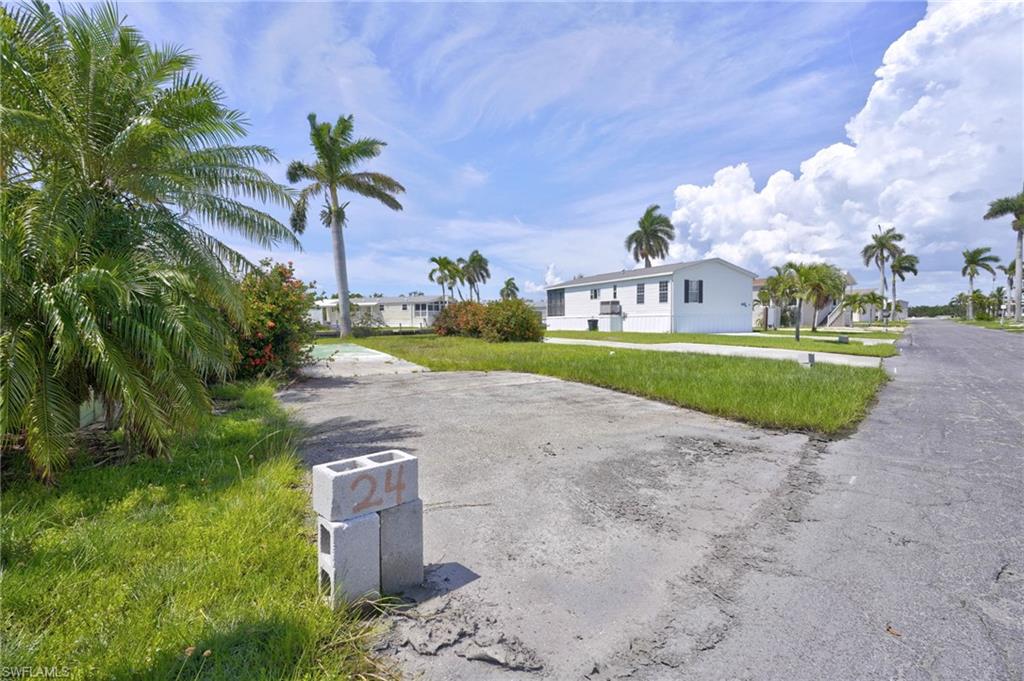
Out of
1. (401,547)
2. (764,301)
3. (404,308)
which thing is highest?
(404,308)

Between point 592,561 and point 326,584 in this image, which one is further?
point 592,561

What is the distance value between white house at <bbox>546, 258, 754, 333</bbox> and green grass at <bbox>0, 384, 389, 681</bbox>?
100 feet

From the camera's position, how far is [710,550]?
3.19 meters

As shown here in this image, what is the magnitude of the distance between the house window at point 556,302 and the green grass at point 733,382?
2843 centimetres

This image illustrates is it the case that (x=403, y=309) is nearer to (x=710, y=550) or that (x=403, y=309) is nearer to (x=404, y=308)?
(x=404, y=308)

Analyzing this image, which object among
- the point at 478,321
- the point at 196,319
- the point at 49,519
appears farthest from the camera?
the point at 478,321

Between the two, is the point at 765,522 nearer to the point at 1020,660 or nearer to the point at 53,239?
the point at 1020,660

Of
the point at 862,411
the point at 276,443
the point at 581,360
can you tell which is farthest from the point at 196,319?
the point at 581,360

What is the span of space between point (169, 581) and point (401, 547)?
128cm

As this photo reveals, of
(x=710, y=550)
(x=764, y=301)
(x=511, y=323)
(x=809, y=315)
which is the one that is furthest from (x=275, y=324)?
(x=809, y=315)

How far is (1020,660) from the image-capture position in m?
2.11

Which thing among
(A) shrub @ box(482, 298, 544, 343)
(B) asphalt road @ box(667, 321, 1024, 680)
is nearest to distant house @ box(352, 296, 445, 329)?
(A) shrub @ box(482, 298, 544, 343)

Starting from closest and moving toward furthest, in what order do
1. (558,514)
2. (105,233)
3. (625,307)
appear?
(558,514)
(105,233)
(625,307)

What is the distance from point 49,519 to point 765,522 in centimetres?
524
